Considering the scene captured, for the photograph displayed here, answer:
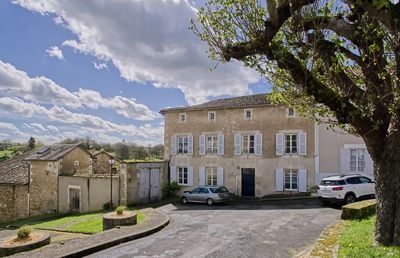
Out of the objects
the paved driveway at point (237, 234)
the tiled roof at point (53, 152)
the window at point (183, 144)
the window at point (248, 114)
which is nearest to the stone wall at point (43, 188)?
the tiled roof at point (53, 152)

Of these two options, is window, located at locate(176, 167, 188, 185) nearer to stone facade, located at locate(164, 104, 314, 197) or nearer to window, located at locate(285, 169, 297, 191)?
stone facade, located at locate(164, 104, 314, 197)

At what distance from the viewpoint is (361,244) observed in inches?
308

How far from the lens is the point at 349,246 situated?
774cm

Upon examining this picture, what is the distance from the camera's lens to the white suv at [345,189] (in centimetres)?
1636

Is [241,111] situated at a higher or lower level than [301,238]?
higher

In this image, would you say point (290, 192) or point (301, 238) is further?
point (290, 192)

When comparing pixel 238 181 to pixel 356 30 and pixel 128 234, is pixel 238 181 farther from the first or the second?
pixel 356 30

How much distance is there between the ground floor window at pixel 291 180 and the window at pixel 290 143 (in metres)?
1.15

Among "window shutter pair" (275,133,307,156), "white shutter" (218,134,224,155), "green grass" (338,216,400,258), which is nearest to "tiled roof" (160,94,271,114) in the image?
"white shutter" (218,134,224,155)

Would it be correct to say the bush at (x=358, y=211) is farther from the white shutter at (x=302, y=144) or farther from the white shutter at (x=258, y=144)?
the white shutter at (x=258, y=144)

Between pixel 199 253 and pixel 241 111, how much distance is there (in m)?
15.2

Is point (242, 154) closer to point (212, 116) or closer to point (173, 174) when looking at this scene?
point (212, 116)

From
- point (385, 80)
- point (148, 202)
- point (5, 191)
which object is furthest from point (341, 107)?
point (5, 191)

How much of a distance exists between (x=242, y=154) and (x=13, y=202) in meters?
16.5
